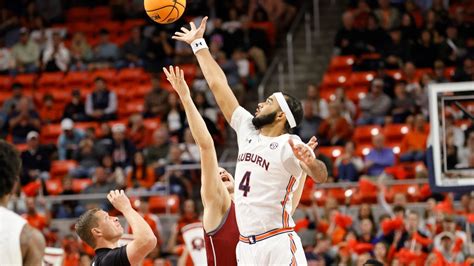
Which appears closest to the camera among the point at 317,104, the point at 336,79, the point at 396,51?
the point at 317,104

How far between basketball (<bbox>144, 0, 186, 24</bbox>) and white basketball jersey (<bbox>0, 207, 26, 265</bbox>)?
138 inches

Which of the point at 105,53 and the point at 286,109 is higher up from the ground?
the point at 105,53

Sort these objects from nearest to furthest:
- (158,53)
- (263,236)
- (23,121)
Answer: (263,236)
(23,121)
(158,53)

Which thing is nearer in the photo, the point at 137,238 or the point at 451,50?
the point at 137,238

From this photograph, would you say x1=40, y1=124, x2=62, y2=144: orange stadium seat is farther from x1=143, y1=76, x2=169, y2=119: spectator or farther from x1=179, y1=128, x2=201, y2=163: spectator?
x1=179, y1=128, x2=201, y2=163: spectator

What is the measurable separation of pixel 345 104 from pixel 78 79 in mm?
6185

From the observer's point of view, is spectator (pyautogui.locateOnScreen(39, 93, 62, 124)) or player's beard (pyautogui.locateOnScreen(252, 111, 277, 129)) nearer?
player's beard (pyautogui.locateOnScreen(252, 111, 277, 129))

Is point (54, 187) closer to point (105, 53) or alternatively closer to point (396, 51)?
point (105, 53)

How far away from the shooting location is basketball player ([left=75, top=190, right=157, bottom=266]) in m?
7.16

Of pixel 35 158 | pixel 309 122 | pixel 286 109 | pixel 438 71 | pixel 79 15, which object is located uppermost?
pixel 79 15

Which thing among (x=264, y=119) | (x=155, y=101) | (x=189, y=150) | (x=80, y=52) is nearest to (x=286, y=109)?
(x=264, y=119)

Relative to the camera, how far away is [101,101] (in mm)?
20422

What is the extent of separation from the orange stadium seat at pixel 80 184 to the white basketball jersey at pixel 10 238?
12585 mm

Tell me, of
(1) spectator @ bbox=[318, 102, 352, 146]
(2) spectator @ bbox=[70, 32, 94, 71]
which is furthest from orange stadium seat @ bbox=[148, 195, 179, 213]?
(2) spectator @ bbox=[70, 32, 94, 71]
